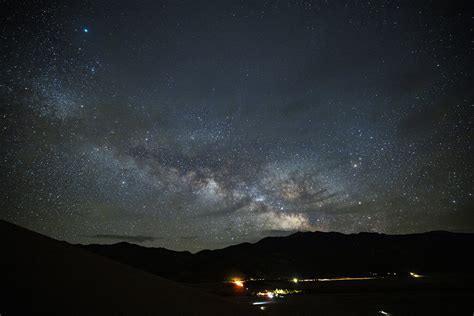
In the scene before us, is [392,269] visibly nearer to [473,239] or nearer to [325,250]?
[325,250]

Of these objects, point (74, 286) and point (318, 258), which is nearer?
point (74, 286)

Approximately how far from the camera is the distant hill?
11988 centimetres

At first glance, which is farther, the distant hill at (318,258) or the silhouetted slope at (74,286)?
the distant hill at (318,258)

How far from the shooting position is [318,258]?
6496 inches

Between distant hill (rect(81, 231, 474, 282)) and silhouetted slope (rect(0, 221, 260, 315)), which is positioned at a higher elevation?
silhouetted slope (rect(0, 221, 260, 315))

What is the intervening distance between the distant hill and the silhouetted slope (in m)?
97.2

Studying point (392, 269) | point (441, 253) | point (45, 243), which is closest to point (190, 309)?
point (45, 243)

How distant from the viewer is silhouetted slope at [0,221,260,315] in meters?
6.94

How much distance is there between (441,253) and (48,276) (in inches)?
A: 7052

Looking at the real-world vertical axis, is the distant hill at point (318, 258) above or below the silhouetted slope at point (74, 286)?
below

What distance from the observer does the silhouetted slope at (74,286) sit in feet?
22.8

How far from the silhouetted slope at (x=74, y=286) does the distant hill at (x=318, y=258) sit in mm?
97154

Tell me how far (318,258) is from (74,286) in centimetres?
17404

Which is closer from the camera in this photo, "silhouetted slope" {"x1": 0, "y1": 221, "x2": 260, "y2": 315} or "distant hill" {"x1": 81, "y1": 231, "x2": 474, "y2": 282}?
"silhouetted slope" {"x1": 0, "y1": 221, "x2": 260, "y2": 315}
